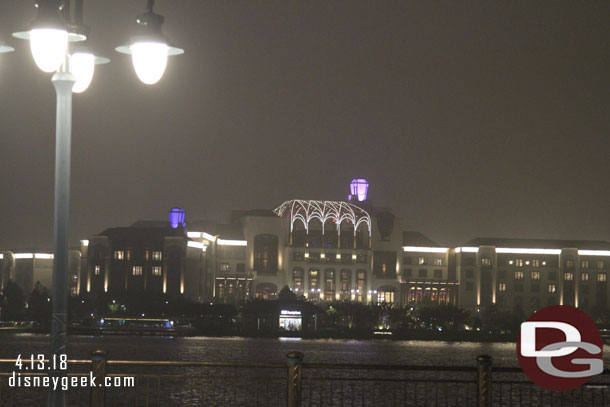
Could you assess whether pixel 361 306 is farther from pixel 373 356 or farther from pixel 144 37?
pixel 144 37

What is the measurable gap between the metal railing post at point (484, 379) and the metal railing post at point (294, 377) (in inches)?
138

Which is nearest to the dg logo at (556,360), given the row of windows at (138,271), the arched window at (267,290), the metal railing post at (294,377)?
the metal railing post at (294,377)

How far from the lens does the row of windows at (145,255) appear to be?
17862 cm

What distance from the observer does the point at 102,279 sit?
17700 cm

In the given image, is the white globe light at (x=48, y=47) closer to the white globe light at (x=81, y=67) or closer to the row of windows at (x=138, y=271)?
the white globe light at (x=81, y=67)

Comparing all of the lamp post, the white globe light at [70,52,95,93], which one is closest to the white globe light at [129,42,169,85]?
the lamp post

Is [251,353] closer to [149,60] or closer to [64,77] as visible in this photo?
[64,77]

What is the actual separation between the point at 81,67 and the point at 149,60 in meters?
1.74

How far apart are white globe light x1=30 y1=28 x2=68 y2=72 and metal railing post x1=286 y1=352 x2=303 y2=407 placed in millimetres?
7827

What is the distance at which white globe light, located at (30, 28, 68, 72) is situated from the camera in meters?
14.1

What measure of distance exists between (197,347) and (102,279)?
41910 millimetres

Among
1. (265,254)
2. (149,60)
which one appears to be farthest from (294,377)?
(265,254)

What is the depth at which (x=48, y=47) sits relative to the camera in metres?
14.3

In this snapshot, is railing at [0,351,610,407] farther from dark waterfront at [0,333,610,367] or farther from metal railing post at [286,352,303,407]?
dark waterfront at [0,333,610,367]
